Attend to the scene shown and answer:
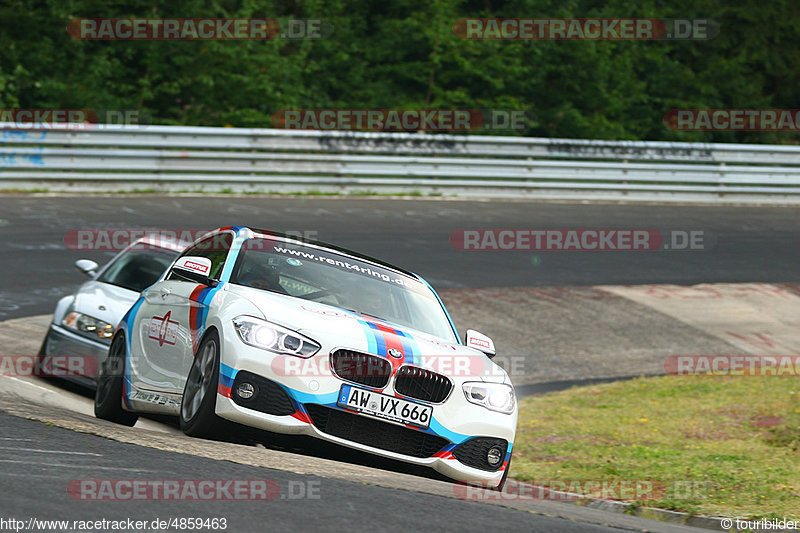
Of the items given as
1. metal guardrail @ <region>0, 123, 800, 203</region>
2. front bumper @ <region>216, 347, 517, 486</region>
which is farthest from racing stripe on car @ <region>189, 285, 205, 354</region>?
metal guardrail @ <region>0, 123, 800, 203</region>

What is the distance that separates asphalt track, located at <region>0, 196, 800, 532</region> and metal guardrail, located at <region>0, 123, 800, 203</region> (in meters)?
0.70

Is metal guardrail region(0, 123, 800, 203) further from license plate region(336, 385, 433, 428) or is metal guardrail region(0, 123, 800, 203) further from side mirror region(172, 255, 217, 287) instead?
license plate region(336, 385, 433, 428)

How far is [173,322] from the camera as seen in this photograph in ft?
24.1

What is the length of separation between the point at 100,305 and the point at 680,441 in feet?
17.3

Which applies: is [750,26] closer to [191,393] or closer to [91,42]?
[91,42]

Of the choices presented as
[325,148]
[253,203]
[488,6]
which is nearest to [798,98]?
[488,6]

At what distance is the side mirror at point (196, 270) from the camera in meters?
7.16

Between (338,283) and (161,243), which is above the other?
(338,283)

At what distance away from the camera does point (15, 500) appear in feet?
15.3

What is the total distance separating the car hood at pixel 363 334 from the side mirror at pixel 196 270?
0.23m

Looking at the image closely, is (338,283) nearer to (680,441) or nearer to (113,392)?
(113,392)

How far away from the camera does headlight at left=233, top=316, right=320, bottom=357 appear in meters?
6.32

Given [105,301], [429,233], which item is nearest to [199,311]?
[105,301]

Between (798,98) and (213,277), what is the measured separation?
107ft
